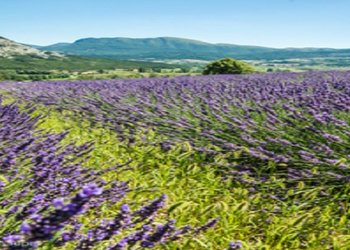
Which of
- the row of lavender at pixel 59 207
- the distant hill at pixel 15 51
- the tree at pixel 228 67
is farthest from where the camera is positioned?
the distant hill at pixel 15 51

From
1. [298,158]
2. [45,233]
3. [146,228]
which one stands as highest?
[45,233]

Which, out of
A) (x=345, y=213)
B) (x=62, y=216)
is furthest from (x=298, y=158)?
(x=62, y=216)

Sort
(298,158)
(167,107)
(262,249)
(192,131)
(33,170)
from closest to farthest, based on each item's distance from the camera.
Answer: (33,170), (262,249), (298,158), (192,131), (167,107)

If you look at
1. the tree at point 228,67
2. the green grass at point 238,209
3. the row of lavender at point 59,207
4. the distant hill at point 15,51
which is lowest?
the distant hill at point 15,51

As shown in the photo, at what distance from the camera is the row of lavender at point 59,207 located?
0.87m

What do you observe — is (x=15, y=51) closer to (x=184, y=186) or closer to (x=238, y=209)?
(x=184, y=186)

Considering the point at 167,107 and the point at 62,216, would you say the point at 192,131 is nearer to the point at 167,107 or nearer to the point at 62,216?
the point at 167,107

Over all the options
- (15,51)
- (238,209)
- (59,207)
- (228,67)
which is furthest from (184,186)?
(15,51)

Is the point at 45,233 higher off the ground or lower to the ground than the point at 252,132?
higher

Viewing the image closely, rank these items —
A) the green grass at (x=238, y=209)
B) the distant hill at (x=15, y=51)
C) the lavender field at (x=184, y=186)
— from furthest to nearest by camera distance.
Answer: the distant hill at (x=15, y=51), the green grass at (x=238, y=209), the lavender field at (x=184, y=186)

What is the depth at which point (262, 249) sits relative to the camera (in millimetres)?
2154

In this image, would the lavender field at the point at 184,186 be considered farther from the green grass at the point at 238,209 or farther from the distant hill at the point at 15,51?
the distant hill at the point at 15,51

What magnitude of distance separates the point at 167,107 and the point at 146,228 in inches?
148

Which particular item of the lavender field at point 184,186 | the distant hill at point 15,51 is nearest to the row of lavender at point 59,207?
the lavender field at point 184,186
